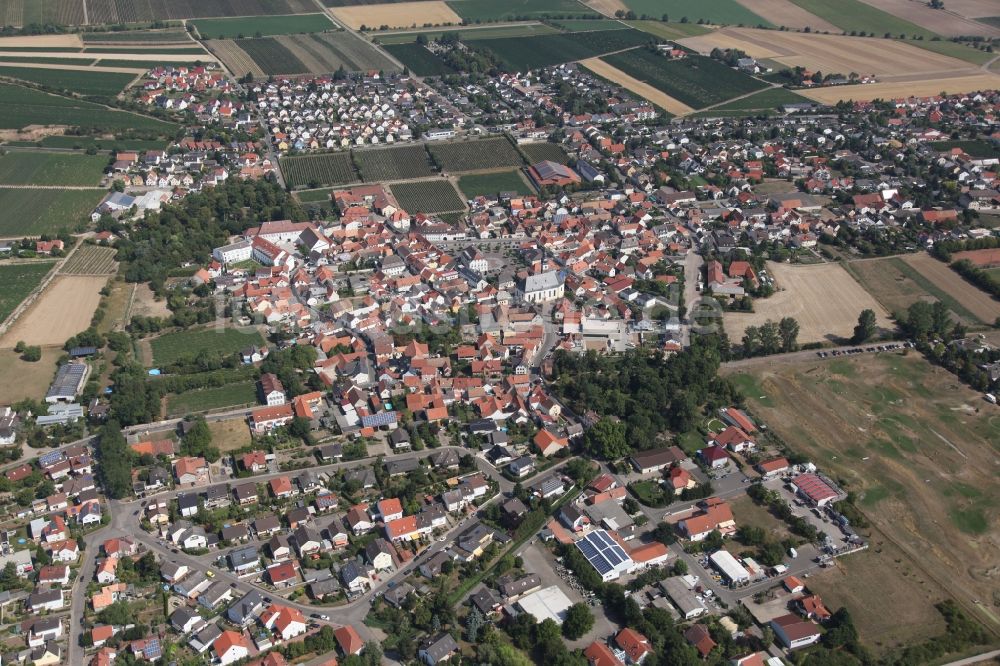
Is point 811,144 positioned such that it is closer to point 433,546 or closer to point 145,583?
point 433,546

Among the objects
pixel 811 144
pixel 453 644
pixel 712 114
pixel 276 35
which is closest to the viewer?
pixel 453 644

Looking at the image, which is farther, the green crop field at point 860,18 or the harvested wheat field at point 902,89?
the green crop field at point 860,18

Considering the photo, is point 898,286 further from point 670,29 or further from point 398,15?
point 398,15

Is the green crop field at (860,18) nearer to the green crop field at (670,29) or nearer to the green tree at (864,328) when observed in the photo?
the green crop field at (670,29)

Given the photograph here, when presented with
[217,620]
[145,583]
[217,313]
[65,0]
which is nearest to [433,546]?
[217,620]

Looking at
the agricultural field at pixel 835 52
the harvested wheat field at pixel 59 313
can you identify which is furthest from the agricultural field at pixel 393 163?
the agricultural field at pixel 835 52

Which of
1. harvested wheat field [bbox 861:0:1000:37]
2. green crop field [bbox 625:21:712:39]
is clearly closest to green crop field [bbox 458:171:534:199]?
green crop field [bbox 625:21:712:39]

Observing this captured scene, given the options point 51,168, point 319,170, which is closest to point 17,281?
point 51,168

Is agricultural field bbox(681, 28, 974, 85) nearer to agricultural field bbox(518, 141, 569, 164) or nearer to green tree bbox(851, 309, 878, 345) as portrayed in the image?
agricultural field bbox(518, 141, 569, 164)
